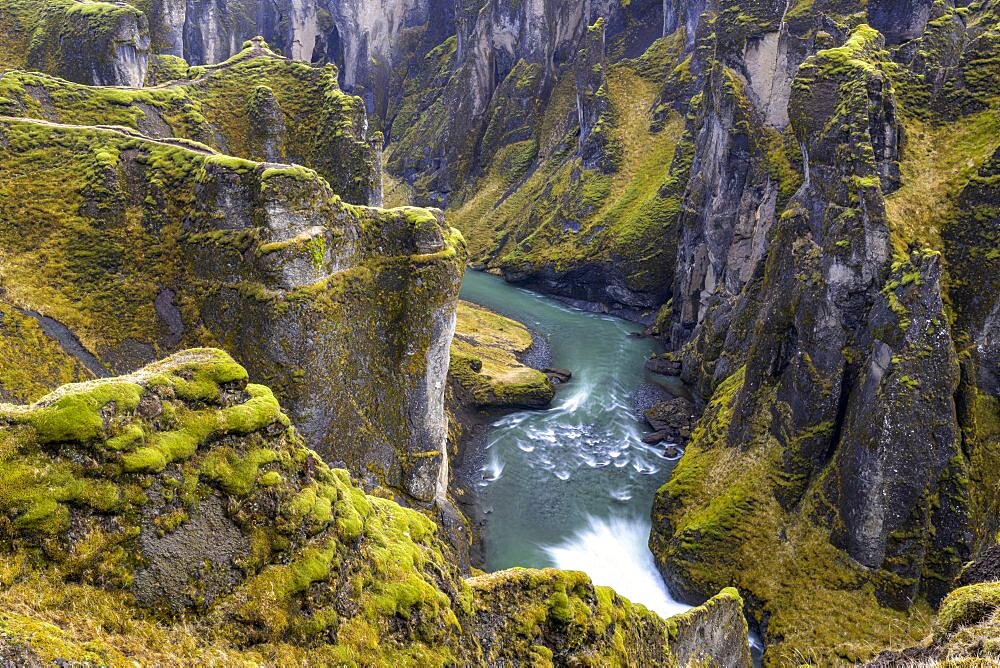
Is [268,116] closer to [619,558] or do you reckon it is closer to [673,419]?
[619,558]

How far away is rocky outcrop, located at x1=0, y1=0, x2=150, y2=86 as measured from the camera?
33.6 m

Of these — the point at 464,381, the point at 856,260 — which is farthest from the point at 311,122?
the point at 856,260

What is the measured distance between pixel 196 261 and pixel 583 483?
999 inches

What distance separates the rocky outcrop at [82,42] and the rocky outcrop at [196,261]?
12147mm

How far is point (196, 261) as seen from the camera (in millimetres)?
23875

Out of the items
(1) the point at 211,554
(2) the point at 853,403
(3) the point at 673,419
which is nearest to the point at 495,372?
(3) the point at 673,419

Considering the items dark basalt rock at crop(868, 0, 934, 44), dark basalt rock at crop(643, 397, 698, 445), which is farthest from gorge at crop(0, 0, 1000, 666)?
dark basalt rock at crop(643, 397, 698, 445)

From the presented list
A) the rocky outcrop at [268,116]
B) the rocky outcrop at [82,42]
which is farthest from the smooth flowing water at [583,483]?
the rocky outcrop at [82,42]

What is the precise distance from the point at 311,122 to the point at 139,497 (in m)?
32.9

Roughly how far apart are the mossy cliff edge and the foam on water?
20737 mm

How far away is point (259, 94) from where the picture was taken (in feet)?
117

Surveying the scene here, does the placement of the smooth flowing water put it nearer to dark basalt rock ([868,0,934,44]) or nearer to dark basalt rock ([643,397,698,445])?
dark basalt rock ([643,397,698,445])

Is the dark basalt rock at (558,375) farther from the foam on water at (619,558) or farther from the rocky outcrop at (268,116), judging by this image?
the rocky outcrop at (268,116)

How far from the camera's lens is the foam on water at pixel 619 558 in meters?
31.8
